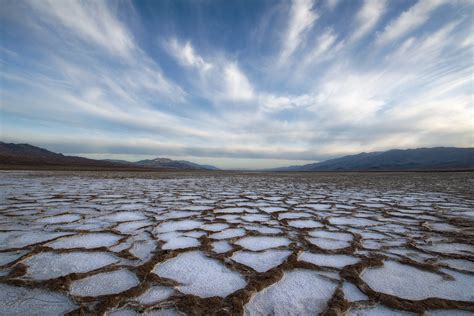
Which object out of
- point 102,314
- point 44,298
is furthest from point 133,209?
point 102,314

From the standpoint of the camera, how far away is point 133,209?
3.27 meters

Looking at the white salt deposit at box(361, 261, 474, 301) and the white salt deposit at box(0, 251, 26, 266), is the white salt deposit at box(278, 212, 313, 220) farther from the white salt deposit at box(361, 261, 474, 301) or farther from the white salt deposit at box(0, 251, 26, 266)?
the white salt deposit at box(0, 251, 26, 266)

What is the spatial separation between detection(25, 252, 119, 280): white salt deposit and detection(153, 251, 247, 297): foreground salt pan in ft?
1.29

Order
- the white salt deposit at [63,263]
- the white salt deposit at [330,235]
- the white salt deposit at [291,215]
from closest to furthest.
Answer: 1. the white salt deposit at [63,263]
2. the white salt deposit at [330,235]
3. the white salt deposit at [291,215]

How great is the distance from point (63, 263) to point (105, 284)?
50 centimetres

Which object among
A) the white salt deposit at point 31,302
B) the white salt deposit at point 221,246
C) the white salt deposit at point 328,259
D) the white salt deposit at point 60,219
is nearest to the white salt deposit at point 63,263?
the white salt deposit at point 31,302

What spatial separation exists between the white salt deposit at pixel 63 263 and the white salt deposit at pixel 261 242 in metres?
0.92

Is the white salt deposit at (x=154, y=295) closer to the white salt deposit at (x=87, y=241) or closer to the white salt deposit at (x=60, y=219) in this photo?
the white salt deposit at (x=87, y=241)

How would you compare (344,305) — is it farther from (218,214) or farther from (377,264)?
(218,214)

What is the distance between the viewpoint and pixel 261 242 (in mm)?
1897

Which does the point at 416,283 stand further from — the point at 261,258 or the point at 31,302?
the point at 31,302

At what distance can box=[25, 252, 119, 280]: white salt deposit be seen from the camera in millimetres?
1307

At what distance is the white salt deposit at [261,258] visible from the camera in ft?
4.73

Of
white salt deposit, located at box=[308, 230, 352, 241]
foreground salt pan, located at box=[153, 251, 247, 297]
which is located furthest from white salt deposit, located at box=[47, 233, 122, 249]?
white salt deposit, located at box=[308, 230, 352, 241]
